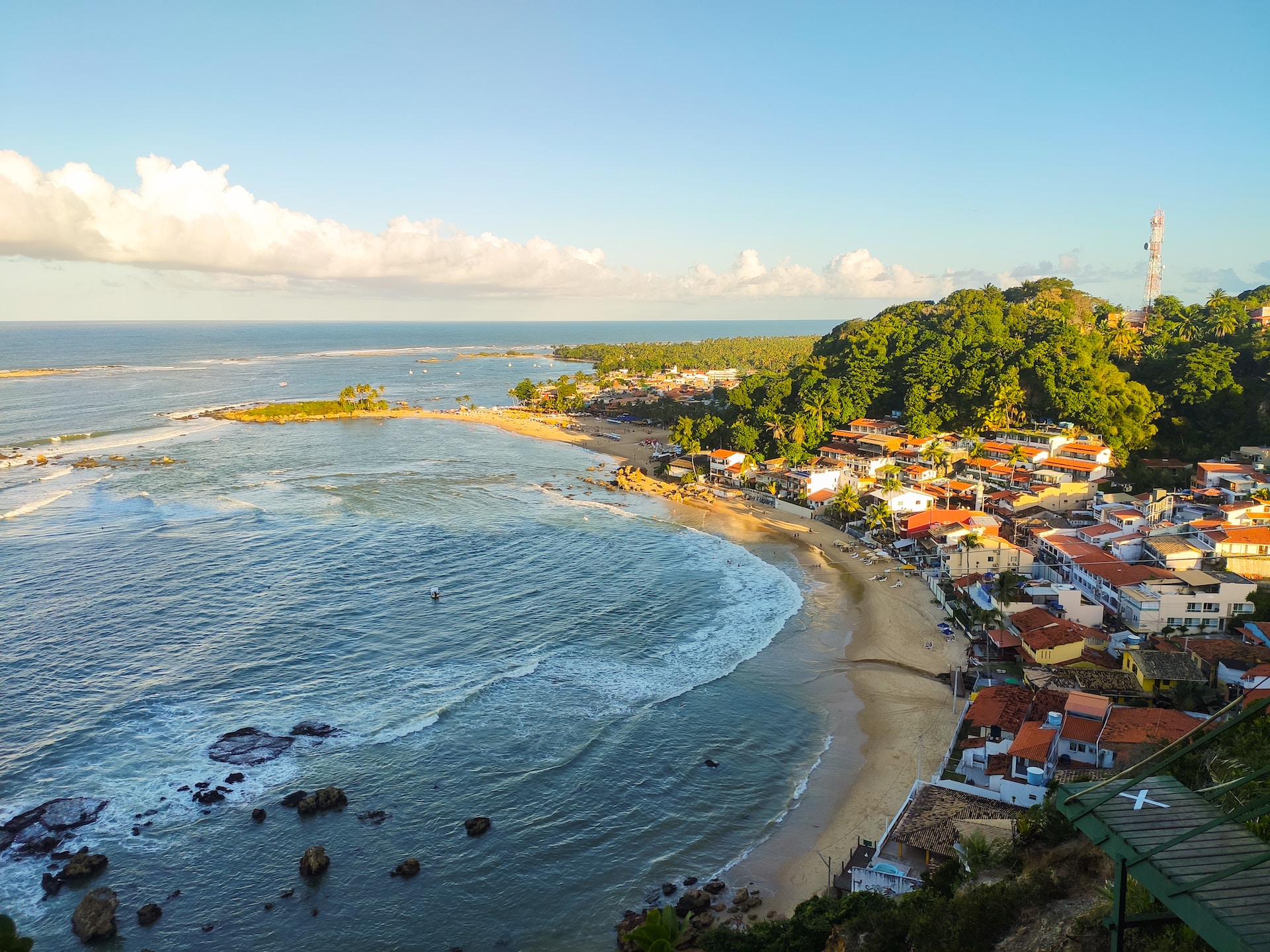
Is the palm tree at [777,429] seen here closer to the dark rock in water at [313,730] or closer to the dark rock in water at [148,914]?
the dark rock in water at [313,730]

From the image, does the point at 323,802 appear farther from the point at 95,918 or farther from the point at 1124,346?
the point at 1124,346

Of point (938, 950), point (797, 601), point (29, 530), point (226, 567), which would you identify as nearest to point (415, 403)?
point (29, 530)

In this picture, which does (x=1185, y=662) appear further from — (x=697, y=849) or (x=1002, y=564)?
(x=697, y=849)

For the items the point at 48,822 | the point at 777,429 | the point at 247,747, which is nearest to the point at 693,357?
the point at 777,429

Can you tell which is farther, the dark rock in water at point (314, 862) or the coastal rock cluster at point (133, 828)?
the dark rock in water at point (314, 862)

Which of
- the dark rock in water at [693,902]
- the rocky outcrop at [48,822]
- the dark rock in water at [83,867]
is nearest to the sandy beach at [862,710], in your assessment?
the dark rock in water at [693,902]

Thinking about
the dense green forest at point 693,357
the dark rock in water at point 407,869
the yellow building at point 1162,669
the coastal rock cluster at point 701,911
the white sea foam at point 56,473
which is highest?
the dense green forest at point 693,357

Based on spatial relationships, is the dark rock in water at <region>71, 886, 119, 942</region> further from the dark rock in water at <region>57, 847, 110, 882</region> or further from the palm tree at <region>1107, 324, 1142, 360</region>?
the palm tree at <region>1107, 324, 1142, 360</region>
